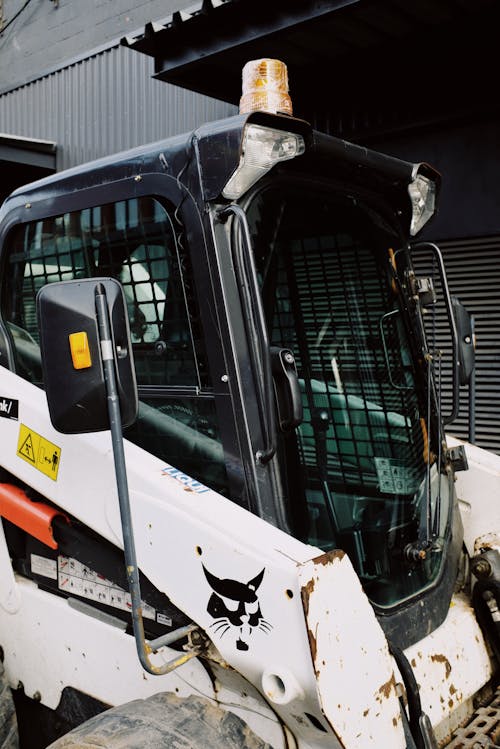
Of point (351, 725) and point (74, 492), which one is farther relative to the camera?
point (74, 492)

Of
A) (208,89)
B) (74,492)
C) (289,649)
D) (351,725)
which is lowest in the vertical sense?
(351,725)

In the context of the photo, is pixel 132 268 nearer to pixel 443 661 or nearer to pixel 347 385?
pixel 347 385

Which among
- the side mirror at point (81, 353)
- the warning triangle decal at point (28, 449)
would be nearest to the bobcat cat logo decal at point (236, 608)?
the side mirror at point (81, 353)

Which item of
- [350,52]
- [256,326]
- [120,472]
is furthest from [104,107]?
[120,472]

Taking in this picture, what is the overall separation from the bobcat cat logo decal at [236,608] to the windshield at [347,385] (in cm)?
37

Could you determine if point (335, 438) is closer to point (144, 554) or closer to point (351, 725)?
point (144, 554)

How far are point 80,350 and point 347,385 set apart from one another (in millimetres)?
951

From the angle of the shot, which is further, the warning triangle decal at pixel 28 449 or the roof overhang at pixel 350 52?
the roof overhang at pixel 350 52

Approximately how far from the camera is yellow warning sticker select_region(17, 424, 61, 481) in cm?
234

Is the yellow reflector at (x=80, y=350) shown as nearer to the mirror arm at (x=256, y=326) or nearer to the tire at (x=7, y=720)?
the mirror arm at (x=256, y=326)

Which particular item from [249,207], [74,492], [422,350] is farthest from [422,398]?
[74,492]

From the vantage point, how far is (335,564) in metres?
1.83

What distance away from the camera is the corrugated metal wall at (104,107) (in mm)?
10156

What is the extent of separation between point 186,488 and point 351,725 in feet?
2.28
